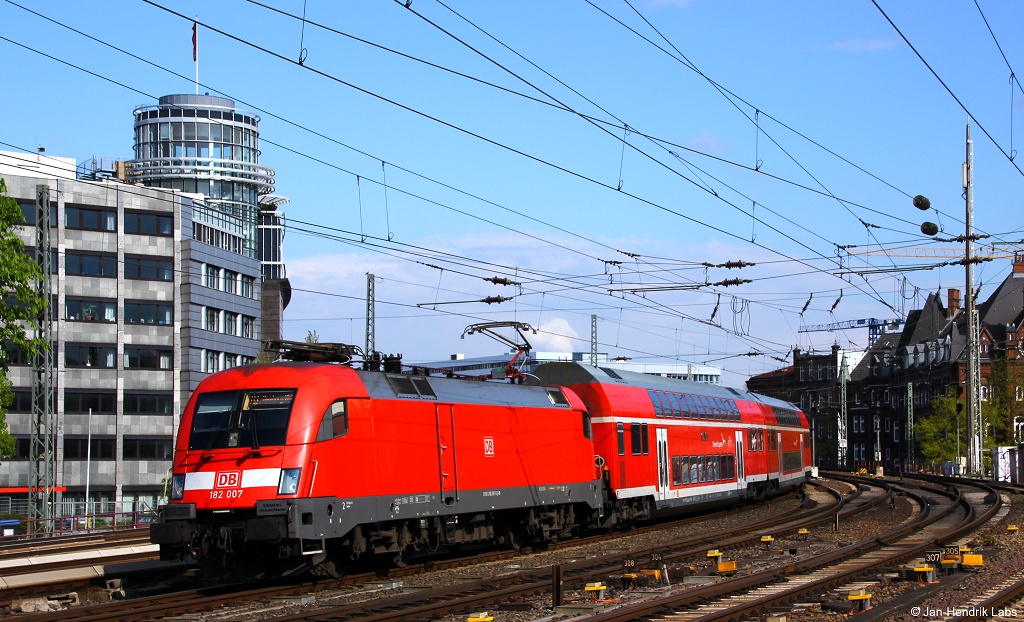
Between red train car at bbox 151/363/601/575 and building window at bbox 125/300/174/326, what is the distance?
51.7 metres

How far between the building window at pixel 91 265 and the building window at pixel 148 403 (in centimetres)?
731

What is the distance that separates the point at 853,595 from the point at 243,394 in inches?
375

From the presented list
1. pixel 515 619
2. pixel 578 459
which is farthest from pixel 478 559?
pixel 515 619

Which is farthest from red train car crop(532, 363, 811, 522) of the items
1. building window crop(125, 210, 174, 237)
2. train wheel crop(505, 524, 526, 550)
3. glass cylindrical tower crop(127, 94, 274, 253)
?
glass cylindrical tower crop(127, 94, 274, 253)

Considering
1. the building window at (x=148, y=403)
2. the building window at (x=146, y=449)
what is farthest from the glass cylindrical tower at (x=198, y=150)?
the building window at (x=146, y=449)

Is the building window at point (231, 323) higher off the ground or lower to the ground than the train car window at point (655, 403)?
higher

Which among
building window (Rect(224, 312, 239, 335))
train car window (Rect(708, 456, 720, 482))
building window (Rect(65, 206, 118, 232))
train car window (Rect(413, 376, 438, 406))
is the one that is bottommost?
train car window (Rect(708, 456, 720, 482))

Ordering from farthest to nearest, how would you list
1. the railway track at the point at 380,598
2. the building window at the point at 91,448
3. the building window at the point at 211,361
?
the building window at the point at 211,361, the building window at the point at 91,448, the railway track at the point at 380,598

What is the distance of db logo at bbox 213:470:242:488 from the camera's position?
Answer: 693 inches

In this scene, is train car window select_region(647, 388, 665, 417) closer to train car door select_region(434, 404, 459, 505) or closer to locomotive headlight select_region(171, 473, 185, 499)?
train car door select_region(434, 404, 459, 505)

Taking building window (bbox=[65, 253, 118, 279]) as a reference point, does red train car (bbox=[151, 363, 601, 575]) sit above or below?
below

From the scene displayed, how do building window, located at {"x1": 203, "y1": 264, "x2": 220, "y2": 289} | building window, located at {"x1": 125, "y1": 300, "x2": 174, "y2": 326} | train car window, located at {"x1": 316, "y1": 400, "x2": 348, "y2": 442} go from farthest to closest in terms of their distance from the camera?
building window, located at {"x1": 203, "y1": 264, "x2": 220, "y2": 289} → building window, located at {"x1": 125, "y1": 300, "x2": 174, "y2": 326} → train car window, located at {"x1": 316, "y1": 400, "x2": 348, "y2": 442}

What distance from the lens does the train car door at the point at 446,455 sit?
69.4ft

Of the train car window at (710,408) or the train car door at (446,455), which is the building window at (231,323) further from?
the train car door at (446,455)
